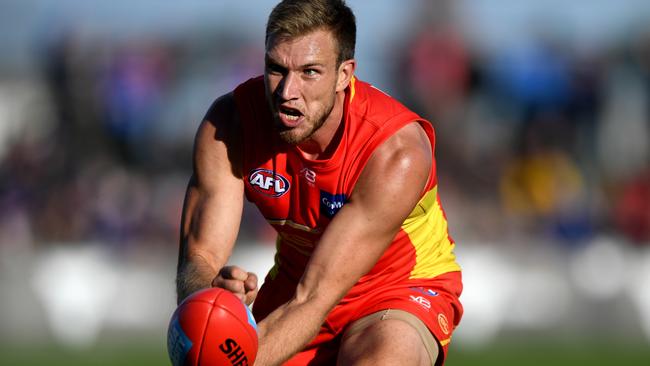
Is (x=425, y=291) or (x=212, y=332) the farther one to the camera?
(x=425, y=291)

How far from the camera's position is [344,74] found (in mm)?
6410

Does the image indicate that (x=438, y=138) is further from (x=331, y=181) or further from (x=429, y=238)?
(x=331, y=181)

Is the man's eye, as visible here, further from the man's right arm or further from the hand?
the hand

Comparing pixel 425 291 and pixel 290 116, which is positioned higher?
pixel 290 116

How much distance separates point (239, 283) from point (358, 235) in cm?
72

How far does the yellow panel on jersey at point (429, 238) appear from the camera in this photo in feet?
21.8

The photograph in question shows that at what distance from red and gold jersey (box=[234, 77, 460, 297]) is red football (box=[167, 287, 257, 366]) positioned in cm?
97

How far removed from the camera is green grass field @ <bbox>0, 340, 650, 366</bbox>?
1203 centimetres

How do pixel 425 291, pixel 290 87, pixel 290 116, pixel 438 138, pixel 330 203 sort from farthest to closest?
pixel 438 138, pixel 425 291, pixel 330 203, pixel 290 116, pixel 290 87

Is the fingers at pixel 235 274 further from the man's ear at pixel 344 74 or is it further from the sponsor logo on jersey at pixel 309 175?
the man's ear at pixel 344 74

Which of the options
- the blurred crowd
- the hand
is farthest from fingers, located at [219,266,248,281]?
the blurred crowd

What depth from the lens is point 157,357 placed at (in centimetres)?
1228

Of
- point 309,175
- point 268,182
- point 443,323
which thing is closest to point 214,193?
point 268,182

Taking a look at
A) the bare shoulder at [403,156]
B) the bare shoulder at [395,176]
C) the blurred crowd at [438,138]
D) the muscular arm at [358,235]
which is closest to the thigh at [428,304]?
the muscular arm at [358,235]
